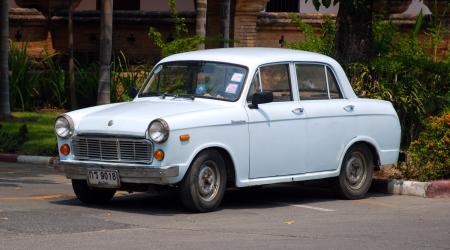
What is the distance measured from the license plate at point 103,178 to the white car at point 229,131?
1cm

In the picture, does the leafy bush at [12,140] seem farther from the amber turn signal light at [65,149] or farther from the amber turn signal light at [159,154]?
the amber turn signal light at [159,154]

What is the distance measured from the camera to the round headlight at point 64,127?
38.9 ft

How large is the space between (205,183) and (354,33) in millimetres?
6838

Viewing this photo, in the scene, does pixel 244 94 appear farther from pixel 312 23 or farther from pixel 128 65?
pixel 312 23

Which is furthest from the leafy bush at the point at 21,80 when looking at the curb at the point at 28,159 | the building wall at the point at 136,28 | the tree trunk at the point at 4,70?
the curb at the point at 28,159

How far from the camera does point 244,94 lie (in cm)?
1209

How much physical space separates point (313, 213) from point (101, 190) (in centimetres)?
228

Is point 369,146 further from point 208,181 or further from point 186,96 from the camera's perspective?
point 208,181

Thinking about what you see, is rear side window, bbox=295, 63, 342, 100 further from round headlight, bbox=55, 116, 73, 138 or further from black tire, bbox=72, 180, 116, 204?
round headlight, bbox=55, 116, 73, 138

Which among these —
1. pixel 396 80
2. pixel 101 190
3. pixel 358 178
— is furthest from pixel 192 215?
pixel 396 80

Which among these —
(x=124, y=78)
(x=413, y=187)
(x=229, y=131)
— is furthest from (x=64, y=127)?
(x=124, y=78)

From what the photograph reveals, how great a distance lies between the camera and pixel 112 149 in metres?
11.5

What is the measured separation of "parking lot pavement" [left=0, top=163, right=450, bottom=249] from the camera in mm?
9719

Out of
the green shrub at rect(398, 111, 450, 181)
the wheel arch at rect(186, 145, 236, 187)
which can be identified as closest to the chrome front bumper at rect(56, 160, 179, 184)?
the wheel arch at rect(186, 145, 236, 187)
